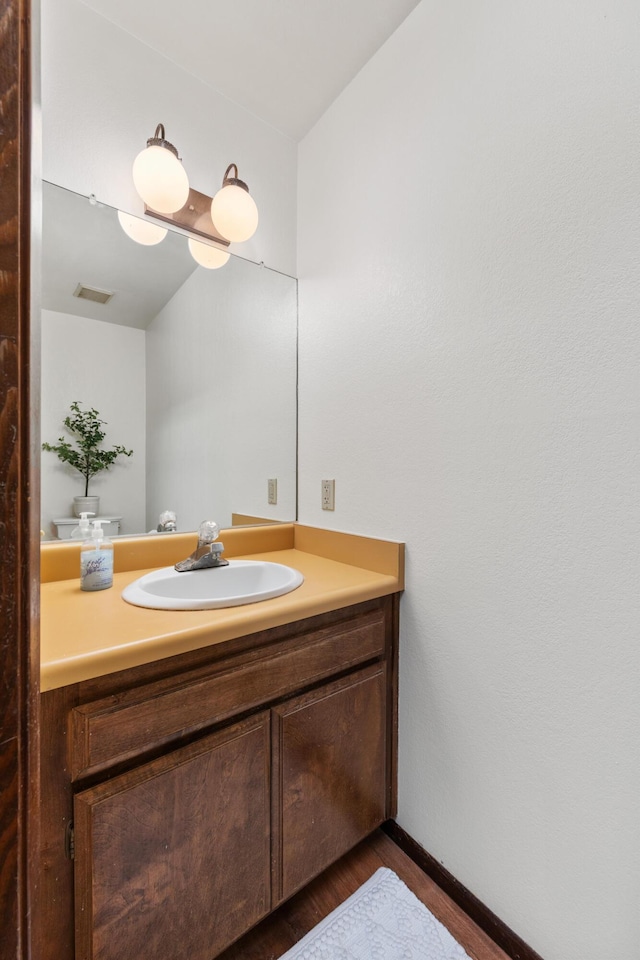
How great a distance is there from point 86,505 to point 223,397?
2.02 ft

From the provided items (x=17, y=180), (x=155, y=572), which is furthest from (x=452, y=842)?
(x=17, y=180)

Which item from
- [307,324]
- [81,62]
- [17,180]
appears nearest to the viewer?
[17,180]

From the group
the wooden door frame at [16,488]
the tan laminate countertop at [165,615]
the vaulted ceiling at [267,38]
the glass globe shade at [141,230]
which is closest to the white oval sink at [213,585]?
the tan laminate countertop at [165,615]

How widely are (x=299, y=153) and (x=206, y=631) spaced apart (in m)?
1.86

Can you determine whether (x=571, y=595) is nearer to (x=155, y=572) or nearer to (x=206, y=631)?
(x=206, y=631)

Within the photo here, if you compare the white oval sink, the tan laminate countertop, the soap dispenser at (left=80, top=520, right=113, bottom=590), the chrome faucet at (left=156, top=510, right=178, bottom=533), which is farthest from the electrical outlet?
the soap dispenser at (left=80, top=520, right=113, bottom=590)

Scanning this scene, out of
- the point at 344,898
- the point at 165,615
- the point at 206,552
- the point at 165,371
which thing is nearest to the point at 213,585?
the point at 206,552

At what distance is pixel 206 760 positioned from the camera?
0.88m

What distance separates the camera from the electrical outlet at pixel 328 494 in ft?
4.98

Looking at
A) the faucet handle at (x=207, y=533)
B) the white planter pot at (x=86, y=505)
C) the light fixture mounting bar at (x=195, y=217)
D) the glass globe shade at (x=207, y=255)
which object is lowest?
the faucet handle at (x=207, y=533)

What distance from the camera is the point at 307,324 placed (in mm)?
1649

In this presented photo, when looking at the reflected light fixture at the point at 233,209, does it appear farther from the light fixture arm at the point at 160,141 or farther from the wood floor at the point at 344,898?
the wood floor at the point at 344,898

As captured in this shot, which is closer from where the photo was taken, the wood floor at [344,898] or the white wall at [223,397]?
the wood floor at [344,898]

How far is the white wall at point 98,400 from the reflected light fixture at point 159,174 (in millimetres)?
401
